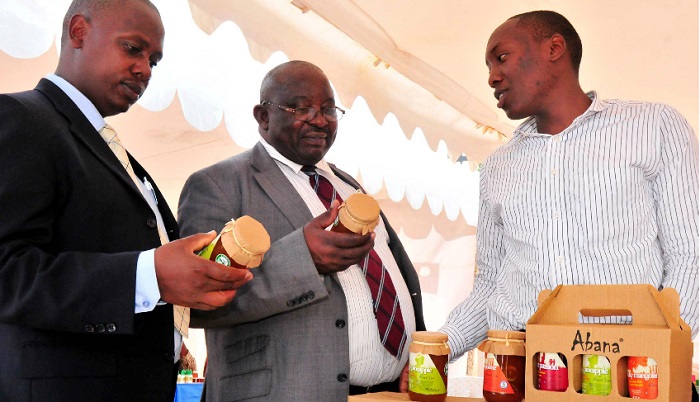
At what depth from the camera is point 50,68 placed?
2.05 meters

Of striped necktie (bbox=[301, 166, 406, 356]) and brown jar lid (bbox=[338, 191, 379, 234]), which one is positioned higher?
brown jar lid (bbox=[338, 191, 379, 234])

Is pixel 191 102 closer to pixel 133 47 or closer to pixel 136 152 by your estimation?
pixel 136 152

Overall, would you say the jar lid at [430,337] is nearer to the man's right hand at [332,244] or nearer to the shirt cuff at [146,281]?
the man's right hand at [332,244]

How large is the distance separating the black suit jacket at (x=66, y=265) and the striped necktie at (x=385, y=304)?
0.78 meters

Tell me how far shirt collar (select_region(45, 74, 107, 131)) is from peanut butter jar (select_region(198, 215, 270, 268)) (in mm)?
503

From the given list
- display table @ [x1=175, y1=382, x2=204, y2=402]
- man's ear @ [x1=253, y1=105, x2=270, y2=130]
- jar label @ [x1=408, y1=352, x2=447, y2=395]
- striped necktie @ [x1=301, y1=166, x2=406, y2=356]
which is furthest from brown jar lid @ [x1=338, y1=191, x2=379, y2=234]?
display table @ [x1=175, y1=382, x2=204, y2=402]

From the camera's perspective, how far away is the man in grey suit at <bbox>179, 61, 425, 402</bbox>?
6.47 ft

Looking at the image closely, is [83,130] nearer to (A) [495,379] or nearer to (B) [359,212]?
(B) [359,212]

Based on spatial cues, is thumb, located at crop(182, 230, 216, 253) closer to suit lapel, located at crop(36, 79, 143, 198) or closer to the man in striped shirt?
suit lapel, located at crop(36, 79, 143, 198)

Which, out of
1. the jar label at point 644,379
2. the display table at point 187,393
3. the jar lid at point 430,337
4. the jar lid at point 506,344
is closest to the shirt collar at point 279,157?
the jar lid at point 430,337

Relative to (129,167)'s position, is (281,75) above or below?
above

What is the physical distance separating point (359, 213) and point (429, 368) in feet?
1.29

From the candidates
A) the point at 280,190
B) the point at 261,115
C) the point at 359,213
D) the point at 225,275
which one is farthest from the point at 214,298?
the point at 261,115

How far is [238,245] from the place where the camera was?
1.42m
